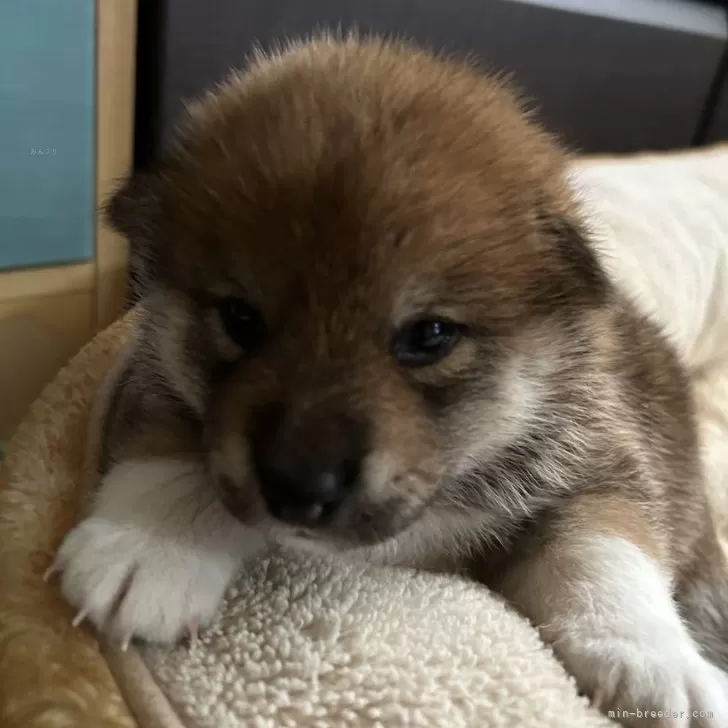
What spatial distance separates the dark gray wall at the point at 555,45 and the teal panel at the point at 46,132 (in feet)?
0.59

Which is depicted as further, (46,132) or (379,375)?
(46,132)

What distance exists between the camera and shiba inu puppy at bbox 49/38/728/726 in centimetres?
88

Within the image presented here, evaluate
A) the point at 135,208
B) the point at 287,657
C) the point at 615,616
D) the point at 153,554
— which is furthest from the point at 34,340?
the point at 615,616

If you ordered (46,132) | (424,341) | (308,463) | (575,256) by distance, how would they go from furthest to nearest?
(46,132) < (575,256) < (424,341) < (308,463)

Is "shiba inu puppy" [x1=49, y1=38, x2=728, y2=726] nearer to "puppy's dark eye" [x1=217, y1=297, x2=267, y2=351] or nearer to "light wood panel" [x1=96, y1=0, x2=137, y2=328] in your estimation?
"puppy's dark eye" [x1=217, y1=297, x2=267, y2=351]

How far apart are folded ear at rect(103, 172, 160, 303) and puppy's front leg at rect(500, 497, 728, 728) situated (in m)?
0.60

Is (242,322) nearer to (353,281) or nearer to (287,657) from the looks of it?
(353,281)

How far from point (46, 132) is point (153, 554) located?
1.23 metres

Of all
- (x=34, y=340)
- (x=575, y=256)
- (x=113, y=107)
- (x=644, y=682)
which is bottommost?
(x=34, y=340)

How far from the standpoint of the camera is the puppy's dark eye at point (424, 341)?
0.92 meters

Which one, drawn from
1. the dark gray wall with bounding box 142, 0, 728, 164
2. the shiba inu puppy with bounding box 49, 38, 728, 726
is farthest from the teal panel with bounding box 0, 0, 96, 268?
the shiba inu puppy with bounding box 49, 38, 728, 726

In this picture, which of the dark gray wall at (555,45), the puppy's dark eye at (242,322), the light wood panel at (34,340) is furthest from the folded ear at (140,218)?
the light wood panel at (34,340)

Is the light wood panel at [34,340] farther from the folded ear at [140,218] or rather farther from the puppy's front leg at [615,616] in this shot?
the puppy's front leg at [615,616]

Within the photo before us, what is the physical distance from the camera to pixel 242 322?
0.95m
